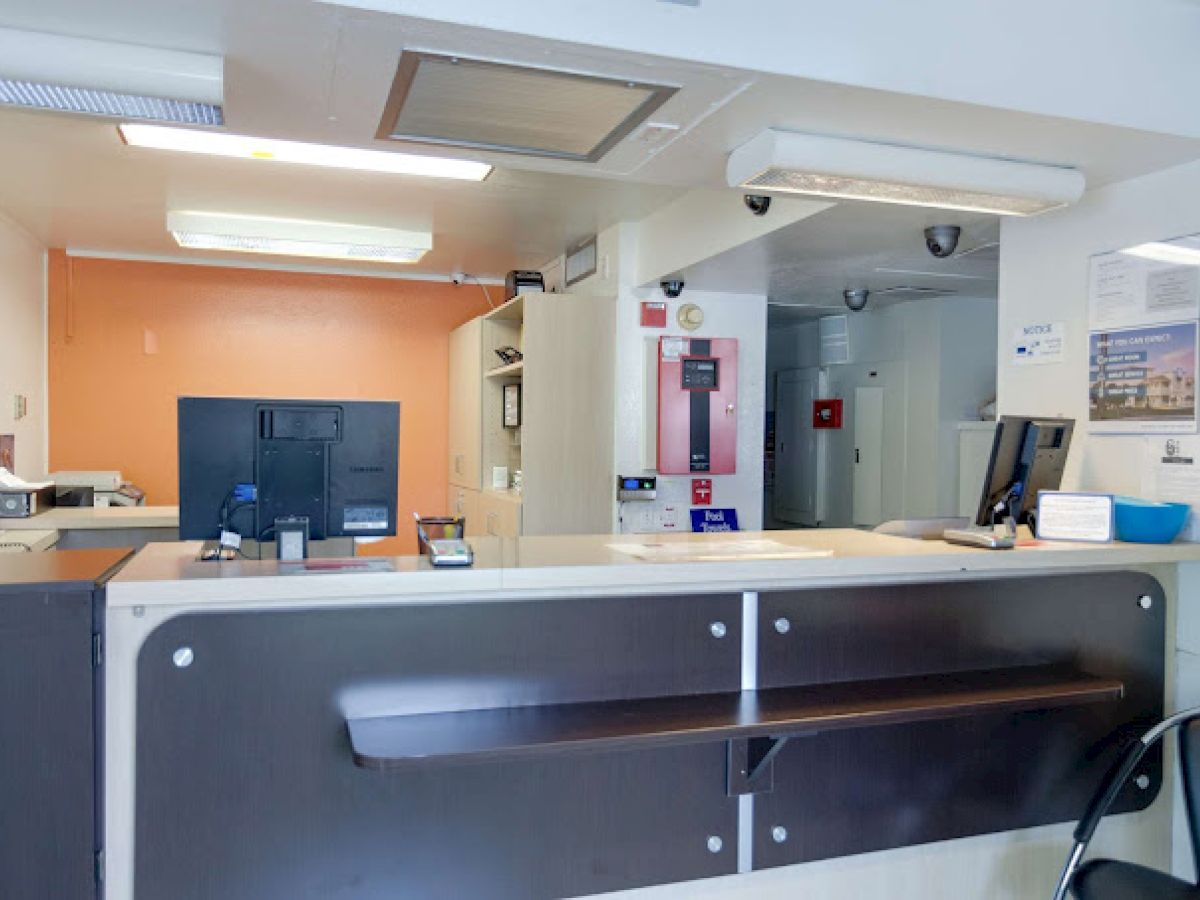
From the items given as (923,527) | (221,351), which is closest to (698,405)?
(923,527)

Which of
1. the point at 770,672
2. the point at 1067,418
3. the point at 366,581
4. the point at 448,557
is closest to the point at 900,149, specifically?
the point at 1067,418

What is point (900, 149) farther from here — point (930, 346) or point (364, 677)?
point (930, 346)

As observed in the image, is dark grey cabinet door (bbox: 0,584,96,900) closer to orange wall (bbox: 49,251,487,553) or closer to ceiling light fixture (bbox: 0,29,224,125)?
ceiling light fixture (bbox: 0,29,224,125)

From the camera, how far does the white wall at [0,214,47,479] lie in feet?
16.0

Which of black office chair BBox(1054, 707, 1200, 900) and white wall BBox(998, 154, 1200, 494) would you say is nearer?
black office chair BBox(1054, 707, 1200, 900)

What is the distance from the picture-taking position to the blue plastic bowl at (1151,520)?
8.01 feet

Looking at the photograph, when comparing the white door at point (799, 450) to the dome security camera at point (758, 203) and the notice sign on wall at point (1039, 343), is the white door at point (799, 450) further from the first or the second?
the notice sign on wall at point (1039, 343)

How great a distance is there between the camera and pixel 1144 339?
2586mm

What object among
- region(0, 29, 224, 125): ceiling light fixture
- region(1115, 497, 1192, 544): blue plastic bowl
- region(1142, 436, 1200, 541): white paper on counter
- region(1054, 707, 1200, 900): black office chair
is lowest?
region(1054, 707, 1200, 900): black office chair

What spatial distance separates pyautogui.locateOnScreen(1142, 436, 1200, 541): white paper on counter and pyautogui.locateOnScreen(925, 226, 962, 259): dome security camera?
1.14 meters

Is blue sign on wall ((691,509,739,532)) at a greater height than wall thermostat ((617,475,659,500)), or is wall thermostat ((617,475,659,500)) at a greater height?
wall thermostat ((617,475,659,500))

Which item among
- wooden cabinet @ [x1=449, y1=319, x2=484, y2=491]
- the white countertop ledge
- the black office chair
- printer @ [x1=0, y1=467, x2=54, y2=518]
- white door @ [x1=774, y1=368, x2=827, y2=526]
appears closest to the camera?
the white countertop ledge

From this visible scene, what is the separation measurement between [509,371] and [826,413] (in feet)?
7.42

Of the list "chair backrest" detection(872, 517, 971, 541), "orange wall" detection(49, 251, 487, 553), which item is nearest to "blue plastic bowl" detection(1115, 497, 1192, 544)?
"chair backrest" detection(872, 517, 971, 541)
